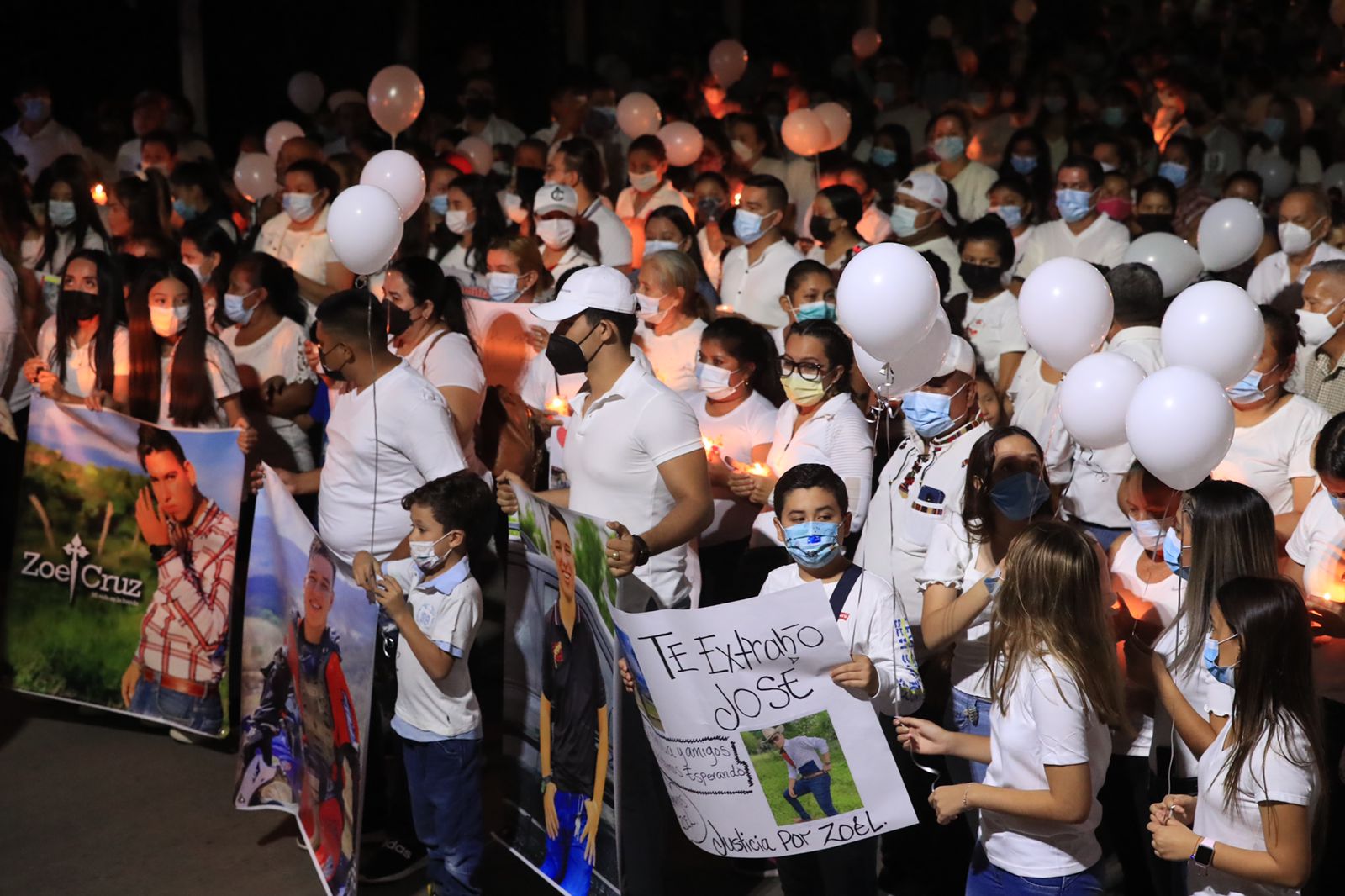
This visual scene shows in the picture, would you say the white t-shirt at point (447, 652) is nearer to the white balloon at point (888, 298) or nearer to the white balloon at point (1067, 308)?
the white balloon at point (888, 298)

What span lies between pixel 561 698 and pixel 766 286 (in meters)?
3.56

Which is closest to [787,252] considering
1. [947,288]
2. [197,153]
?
[947,288]

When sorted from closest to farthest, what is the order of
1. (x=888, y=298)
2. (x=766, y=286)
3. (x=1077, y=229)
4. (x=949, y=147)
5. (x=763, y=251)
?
(x=888, y=298), (x=766, y=286), (x=763, y=251), (x=1077, y=229), (x=949, y=147)

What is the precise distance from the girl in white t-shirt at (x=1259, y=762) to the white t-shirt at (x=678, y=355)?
11.1 feet

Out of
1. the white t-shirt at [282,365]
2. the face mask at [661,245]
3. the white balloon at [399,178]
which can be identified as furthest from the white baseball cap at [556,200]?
the white t-shirt at [282,365]

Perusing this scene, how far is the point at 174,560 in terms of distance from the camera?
6305 mm

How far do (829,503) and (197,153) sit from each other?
8.08 meters

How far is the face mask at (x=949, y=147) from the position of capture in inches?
400

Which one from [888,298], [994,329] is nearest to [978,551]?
[888,298]

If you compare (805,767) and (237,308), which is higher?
(237,308)

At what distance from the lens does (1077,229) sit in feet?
26.6

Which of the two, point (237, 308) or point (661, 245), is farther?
point (661, 245)

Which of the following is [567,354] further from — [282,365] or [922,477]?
[282,365]

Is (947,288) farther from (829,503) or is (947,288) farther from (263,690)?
(263,690)
